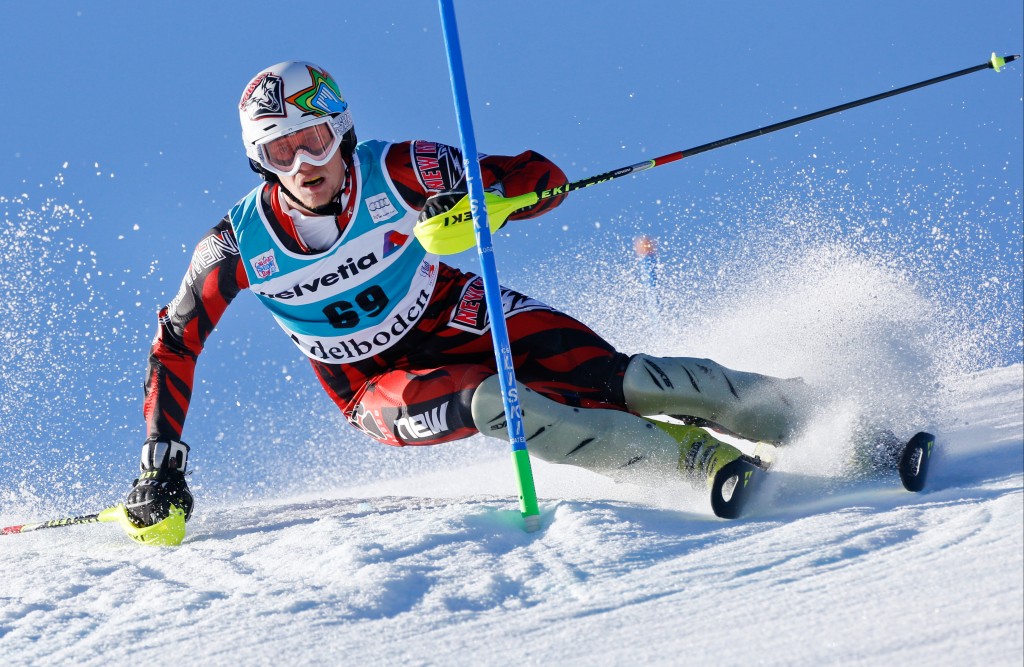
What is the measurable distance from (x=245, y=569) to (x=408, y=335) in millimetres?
1309

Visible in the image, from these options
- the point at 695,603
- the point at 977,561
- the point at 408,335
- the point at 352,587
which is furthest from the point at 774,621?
the point at 408,335

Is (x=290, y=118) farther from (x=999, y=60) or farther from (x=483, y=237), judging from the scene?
(x=999, y=60)

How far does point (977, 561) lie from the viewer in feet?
6.88

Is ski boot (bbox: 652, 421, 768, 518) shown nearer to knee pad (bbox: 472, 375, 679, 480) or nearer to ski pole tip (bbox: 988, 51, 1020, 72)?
knee pad (bbox: 472, 375, 679, 480)

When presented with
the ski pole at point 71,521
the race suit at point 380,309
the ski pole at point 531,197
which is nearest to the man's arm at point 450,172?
the race suit at point 380,309

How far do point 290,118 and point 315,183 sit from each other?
0.85ft

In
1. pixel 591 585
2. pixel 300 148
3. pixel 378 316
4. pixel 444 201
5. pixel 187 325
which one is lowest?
pixel 591 585

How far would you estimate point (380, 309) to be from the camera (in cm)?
401

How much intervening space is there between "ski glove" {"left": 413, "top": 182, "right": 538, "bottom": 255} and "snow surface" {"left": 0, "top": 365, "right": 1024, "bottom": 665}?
3.05ft

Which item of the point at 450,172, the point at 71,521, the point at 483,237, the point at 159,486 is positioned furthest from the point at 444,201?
the point at 71,521

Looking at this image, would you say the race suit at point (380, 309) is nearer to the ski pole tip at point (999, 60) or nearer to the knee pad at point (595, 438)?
the knee pad at point (595, 438)

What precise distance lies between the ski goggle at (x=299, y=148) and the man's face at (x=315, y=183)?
0.08ft

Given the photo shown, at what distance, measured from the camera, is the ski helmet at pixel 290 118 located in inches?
147

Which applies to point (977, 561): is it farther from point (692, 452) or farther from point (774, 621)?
point (692, 452)
